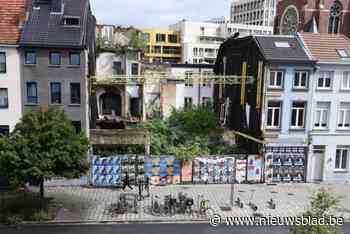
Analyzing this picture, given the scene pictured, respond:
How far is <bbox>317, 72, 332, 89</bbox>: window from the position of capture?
103 ft

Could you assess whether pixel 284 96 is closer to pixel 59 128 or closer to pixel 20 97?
pixel 59 128

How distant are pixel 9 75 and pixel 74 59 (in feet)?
17.2

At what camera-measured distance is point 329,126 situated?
1252 inches

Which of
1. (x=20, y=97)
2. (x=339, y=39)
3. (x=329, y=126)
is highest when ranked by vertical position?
(x=339, y=39)

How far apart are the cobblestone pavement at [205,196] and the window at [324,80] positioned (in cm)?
862

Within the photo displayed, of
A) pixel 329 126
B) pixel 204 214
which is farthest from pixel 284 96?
pixel 204 214

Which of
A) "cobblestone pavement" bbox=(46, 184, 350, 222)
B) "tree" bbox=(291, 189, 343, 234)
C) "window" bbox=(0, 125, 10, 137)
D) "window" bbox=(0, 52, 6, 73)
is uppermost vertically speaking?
"window" bbox=(0, 52, 6, 73)

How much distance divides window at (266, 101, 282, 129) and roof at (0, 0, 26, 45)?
21.8 m

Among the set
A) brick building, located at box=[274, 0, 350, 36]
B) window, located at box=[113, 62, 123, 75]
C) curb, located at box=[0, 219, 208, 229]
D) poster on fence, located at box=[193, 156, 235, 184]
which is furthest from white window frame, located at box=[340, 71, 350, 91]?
brick building, located at box=[274, 0, 350, 36]

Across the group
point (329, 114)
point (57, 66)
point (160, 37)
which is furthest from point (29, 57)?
point (160, 37)

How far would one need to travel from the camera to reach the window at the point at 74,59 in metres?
29.7

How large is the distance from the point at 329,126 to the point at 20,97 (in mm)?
26305

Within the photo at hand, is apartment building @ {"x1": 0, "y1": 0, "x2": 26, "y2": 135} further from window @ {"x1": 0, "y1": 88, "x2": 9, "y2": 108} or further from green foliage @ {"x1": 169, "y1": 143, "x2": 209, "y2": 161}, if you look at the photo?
green foliage @ {"x1": 169, "y1": 143, "x2": 209, "y2": 161}

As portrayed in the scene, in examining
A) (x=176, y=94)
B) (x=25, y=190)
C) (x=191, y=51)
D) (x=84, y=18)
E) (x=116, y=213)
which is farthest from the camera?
(x=191, y=51)
